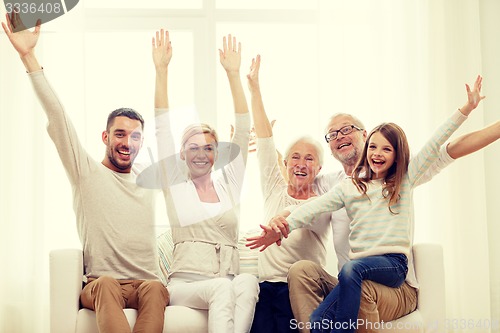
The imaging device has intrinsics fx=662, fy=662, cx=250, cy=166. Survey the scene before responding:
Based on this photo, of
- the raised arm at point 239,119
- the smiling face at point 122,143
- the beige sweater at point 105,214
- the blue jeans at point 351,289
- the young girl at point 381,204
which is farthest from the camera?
the raised arm at point 239,119

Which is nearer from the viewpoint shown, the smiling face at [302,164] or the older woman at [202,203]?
the older woman at [202,203]

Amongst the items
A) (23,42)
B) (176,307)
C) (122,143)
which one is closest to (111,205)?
(122,143)

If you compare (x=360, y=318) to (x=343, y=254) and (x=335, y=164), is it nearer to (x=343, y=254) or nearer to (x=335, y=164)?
(x=343, y=254)

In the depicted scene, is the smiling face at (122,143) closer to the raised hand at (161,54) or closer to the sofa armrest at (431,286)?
the raised hand at (161,54)

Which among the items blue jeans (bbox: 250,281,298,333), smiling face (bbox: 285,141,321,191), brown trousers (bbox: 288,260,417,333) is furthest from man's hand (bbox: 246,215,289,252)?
smiling face (bbox: 285,141,321,191)

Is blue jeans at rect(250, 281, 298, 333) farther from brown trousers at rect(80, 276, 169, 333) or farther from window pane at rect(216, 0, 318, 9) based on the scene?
window pane at rect(216, 0, 318, 9)

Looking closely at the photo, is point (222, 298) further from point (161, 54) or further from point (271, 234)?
point (161, 54)

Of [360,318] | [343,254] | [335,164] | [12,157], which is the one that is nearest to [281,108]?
[335,164]

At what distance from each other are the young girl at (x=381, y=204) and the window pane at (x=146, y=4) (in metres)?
1.73

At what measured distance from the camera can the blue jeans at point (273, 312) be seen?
101 inches

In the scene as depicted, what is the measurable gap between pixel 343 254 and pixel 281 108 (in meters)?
1.26

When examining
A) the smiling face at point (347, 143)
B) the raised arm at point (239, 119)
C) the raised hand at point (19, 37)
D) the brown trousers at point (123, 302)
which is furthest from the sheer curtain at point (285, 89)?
the brown trousers at point (123, 302)

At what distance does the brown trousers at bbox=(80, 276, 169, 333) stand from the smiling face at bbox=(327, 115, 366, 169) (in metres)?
0.98

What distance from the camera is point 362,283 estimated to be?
2.31 meters
